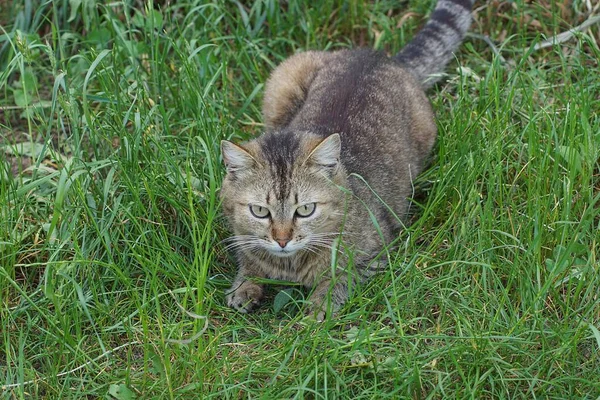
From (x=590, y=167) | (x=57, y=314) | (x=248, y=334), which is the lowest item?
(x=248, y=334)

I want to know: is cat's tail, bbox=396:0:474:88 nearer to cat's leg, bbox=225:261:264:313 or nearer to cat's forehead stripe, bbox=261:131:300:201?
cat's forehead stripe, bbox=261:131:300:201

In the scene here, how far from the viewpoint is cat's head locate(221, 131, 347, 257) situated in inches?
161

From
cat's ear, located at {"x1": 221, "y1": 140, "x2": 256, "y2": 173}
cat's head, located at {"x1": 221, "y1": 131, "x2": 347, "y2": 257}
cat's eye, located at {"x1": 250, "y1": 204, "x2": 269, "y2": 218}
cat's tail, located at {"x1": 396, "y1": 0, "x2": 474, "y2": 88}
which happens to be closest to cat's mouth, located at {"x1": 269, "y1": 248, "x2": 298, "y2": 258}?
cat's head, located at {"x1": 221, "y1": 131, "x2": 347, "y2": 257}

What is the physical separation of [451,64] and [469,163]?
140 cm

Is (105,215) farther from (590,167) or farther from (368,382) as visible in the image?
(590,167)

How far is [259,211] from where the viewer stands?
416 cm

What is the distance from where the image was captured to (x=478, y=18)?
5.91 meters

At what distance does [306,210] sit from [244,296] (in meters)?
0.55

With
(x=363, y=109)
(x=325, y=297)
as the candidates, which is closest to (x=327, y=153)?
(x=325, y=297)

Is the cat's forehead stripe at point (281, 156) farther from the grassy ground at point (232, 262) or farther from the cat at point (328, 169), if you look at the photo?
the grassy ground at point (232, 262)

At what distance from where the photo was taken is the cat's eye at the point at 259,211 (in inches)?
163

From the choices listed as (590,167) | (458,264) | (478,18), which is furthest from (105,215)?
(478,18)

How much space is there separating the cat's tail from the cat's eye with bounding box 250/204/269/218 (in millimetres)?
1744

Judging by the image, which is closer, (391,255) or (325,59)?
(391,255)
